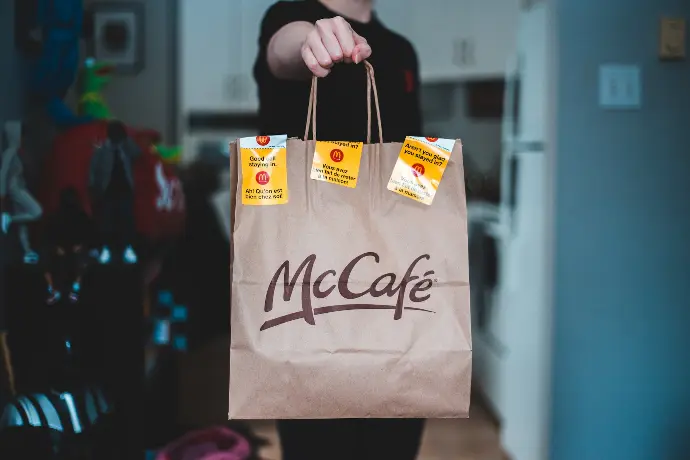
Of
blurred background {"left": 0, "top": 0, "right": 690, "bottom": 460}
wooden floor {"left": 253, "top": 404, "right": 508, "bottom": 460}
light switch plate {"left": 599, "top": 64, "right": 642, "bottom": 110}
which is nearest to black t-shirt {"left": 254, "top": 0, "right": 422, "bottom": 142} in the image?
blurred background {"left": 0, "top": 0, "right": 690, "bottom": 460}

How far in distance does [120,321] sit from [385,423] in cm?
54

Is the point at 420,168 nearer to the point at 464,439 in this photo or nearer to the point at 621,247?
the point at 621,247

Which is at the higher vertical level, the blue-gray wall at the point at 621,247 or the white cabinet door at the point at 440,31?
the white cabinet door at the point at 440,31

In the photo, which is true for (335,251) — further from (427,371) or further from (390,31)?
(390,31)

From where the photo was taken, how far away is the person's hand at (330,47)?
29.8 inches

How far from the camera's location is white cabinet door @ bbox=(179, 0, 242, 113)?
4.23 ft

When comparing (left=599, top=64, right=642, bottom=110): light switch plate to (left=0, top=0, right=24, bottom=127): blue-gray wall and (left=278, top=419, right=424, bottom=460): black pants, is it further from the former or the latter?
(left=0, top=0, right=24, bottom=127): blue-gray wall

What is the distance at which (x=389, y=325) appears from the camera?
29.6 inches

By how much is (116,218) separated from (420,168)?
74cm

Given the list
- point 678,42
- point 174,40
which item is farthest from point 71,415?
point 678,42

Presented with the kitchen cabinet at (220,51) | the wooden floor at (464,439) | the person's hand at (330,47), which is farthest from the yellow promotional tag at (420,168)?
the wooden floor at (464,439)

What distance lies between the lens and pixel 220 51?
1301 mm

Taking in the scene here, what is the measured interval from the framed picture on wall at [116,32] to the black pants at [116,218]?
0.32 m

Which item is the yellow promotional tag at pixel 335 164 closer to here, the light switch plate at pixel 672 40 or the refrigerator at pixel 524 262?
the refrigerator at pixel 524 262
